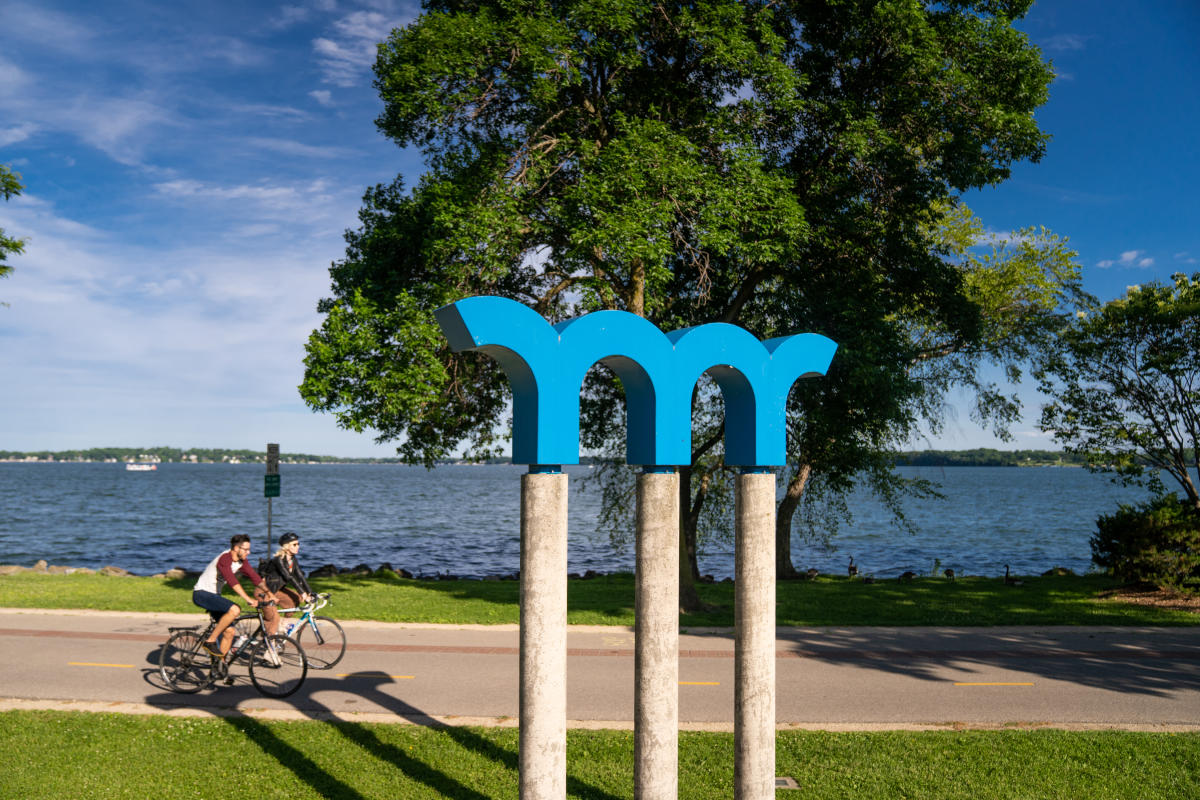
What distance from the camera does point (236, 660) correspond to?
32.9ft

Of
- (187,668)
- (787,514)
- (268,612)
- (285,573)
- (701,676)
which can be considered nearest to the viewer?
(187,668)

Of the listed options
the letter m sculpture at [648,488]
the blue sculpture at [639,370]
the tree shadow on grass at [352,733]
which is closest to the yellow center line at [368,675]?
the tree shadow on grass at [352,733]

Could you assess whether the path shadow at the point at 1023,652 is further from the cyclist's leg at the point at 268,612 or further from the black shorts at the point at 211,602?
the black shorts at the point at 211,602

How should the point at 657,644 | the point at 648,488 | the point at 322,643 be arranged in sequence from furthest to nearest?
the point at 322,643, the point at 648,488, the point at 657,644

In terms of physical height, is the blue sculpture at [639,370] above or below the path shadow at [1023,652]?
above

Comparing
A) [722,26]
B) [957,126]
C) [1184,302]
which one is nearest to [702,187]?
[722,26]

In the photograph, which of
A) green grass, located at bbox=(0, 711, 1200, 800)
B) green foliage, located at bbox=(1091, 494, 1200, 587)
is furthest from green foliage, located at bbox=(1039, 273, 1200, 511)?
green grass, located at bbox=(0, 711, 1200, 800)

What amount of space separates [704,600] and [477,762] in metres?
11.0

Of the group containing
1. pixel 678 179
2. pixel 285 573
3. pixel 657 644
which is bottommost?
pixel 285 573

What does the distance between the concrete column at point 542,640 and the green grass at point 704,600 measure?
944cm

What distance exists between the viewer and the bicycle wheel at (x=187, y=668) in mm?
9938

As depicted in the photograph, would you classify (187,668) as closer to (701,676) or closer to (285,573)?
(285,573)

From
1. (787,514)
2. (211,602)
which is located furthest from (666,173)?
(787,514)

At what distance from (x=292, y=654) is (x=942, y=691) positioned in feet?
26.9
